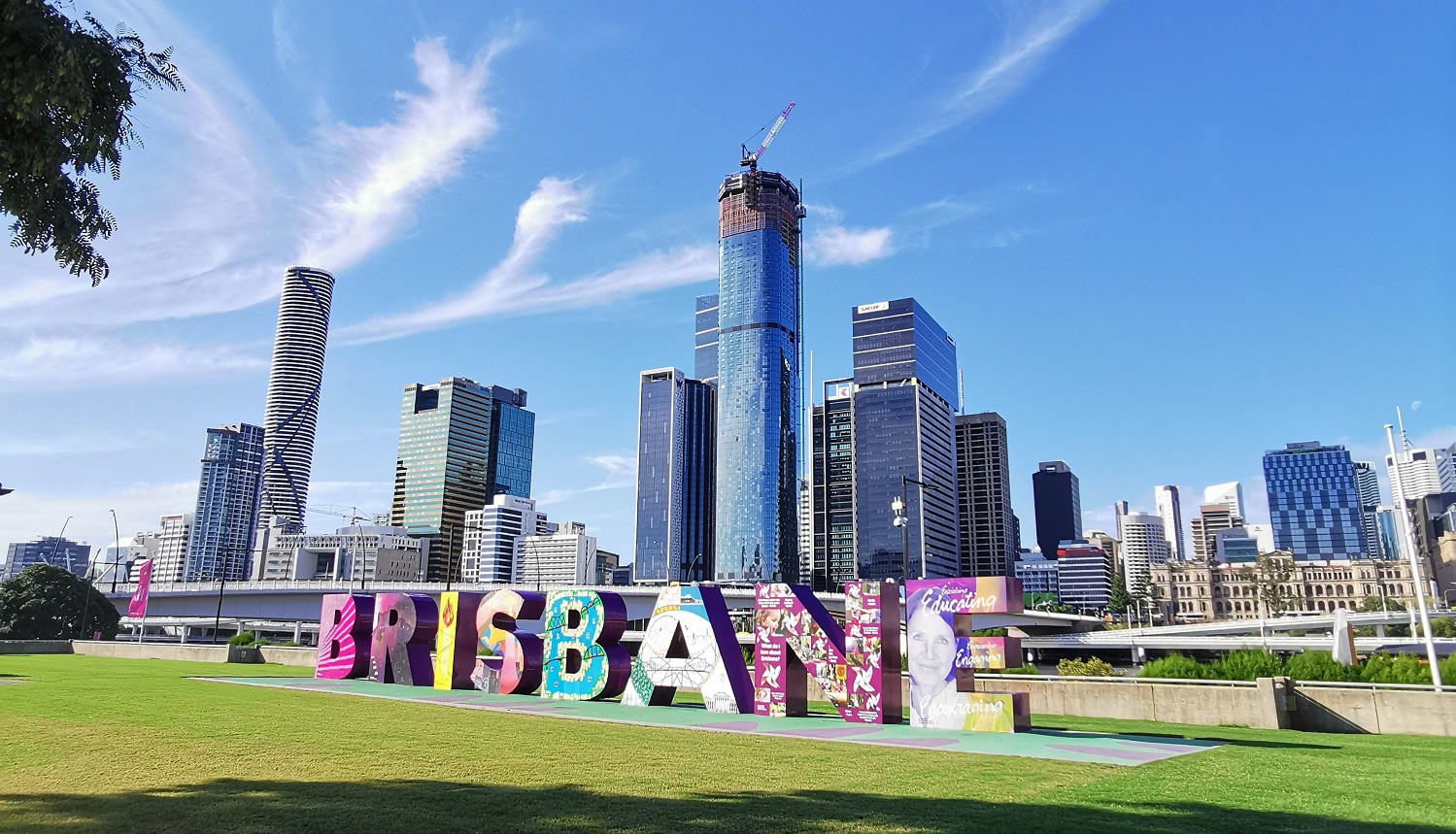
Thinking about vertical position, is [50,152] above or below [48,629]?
above

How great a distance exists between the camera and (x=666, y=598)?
1160 inches

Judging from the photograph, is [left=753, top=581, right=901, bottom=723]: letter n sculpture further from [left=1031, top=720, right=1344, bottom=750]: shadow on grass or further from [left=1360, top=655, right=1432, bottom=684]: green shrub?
[left=1360, top=655, right=1432, bottom=684]: green shrub

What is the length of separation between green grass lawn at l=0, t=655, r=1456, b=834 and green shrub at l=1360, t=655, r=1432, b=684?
27.5 feet

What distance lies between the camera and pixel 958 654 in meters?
22.7

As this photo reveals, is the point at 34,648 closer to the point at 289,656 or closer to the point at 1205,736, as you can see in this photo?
the point at 289,656

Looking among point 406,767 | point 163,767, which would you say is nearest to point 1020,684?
point 406,767

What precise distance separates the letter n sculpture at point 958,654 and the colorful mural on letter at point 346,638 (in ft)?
83.4

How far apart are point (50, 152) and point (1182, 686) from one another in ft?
94.5

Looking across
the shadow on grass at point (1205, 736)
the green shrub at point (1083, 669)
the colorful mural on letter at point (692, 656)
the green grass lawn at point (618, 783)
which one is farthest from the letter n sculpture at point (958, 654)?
the green shrub at point (1083, 669)

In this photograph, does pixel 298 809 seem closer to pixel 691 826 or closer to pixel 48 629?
pixel 691 826

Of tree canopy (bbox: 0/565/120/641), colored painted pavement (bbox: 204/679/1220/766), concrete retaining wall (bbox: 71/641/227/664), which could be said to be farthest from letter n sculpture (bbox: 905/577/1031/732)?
tree canopy (bbox: 0/565/120/641)

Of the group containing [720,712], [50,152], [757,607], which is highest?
[50,152]

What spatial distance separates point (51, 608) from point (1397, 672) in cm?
10023

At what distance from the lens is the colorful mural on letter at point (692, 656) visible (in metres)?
26.7
